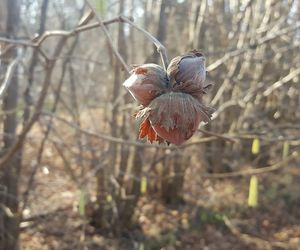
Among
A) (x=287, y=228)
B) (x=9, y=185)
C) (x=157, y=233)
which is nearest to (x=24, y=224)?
(x=9, y=185)

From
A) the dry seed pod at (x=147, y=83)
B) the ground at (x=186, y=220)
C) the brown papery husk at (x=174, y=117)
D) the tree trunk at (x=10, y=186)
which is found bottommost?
the ground at (x=186, y=220)

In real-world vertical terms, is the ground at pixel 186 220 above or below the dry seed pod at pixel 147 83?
below

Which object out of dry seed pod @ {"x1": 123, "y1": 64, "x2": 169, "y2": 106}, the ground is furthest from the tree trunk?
dry seed pod @ {"x1": 123, "y1": 64, "x2": 169, "y2": 106}

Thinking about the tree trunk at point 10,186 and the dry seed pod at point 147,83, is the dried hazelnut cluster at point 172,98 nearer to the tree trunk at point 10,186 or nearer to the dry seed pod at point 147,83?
the dry seed pod at point 147,83

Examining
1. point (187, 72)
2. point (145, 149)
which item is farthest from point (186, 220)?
point (187, 72)

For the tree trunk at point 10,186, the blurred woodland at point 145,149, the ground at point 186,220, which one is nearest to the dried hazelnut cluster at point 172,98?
the blurred woodland at point 145,149

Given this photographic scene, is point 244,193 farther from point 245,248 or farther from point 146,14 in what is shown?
point 146,14

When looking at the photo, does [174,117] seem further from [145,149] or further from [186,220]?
[186,220]

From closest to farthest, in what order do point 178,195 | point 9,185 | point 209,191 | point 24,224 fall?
point 9,185 < point 24,224 < point 178,195 < point 209,191

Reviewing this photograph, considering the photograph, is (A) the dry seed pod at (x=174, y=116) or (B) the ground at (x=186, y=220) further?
(B) the ground at (x=186, y=220)

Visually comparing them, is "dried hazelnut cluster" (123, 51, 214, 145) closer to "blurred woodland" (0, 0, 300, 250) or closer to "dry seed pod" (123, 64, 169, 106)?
"dry seed pod" (123, 64, 169, 106)
